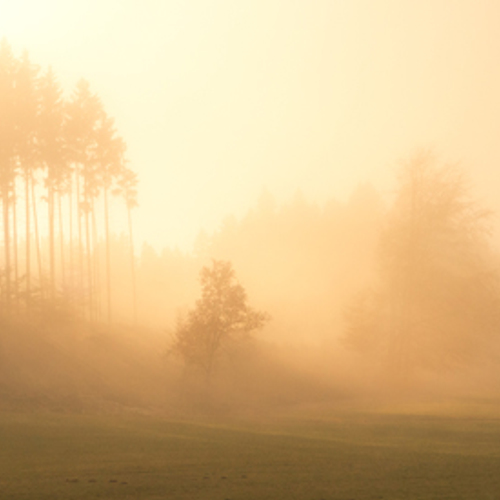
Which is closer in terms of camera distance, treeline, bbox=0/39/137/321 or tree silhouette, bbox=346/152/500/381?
tree silhouette, bbox=346/152/500/381

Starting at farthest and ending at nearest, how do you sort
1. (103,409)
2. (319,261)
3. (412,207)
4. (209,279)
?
1. (319,261)
2. (412,207)
3. (209,279)
4. (103,409)

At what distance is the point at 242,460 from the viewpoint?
63.9ft

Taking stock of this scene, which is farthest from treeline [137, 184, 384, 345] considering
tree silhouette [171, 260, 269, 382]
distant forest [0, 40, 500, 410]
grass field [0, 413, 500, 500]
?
grass field [0, 413, 500, 500]

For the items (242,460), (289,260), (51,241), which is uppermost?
(289,260)

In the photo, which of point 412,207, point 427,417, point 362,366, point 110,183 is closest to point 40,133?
point 110,183

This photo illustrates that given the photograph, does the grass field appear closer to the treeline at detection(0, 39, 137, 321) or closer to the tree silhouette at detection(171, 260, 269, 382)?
the tree silhouette at detection(171, 260, 269, 382)

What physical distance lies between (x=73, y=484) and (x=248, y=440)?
9670mm

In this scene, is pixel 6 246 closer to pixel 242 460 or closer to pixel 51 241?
pixel 51 241

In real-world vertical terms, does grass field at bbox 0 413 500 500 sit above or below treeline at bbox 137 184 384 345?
below

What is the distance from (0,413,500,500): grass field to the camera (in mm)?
15258

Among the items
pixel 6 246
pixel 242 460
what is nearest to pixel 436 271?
pixel 6 246

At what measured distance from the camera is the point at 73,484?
50.9 ft

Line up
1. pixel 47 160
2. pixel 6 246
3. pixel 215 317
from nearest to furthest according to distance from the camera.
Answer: pixel 215 317 < pixel 6 246 < pixel 47 160

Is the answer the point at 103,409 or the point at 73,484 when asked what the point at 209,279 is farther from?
the point at 73,484
